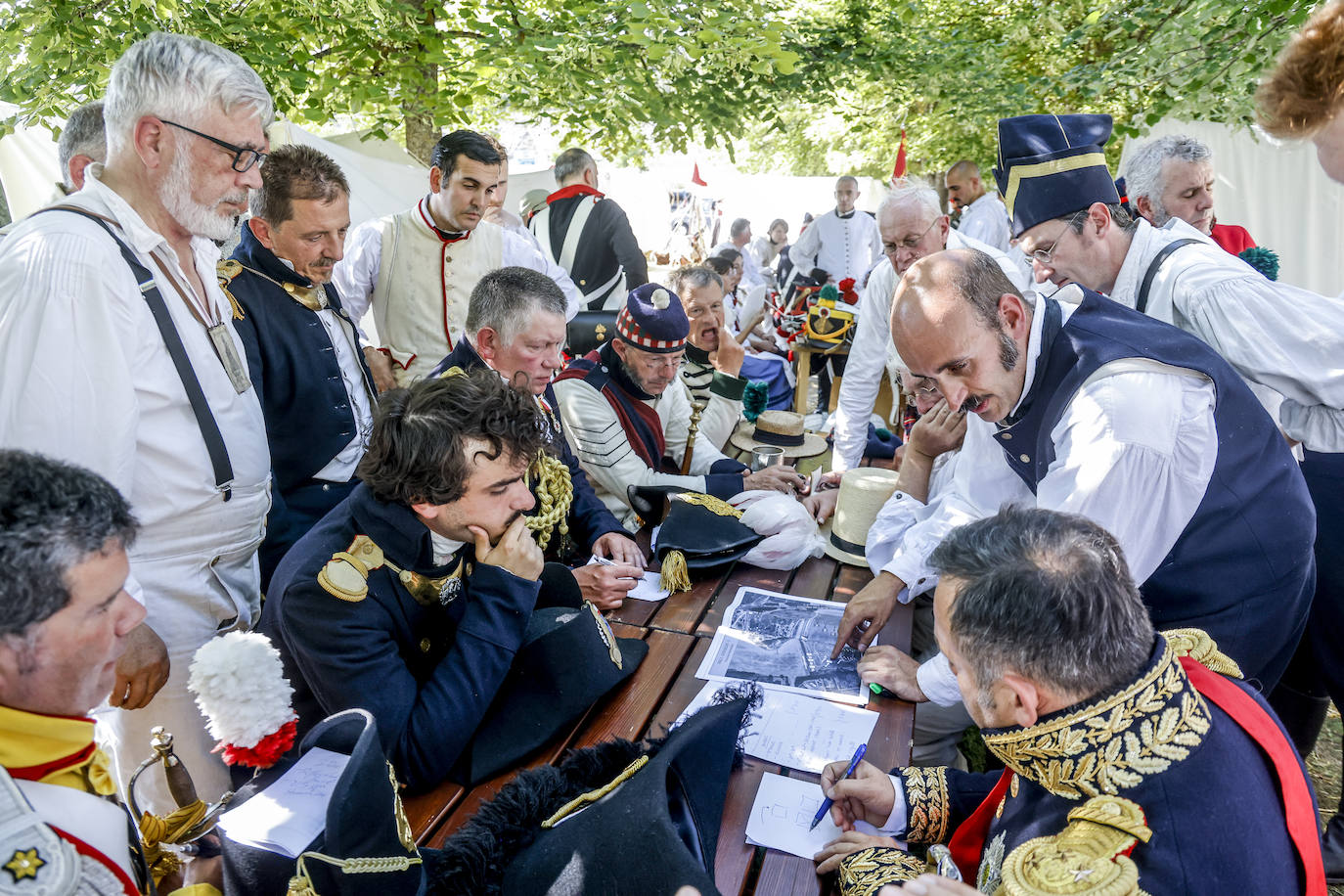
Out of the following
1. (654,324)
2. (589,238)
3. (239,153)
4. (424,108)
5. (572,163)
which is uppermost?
(424,108)

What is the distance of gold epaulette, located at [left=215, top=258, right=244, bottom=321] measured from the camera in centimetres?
252

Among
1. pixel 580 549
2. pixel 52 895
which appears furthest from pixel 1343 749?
pixel 52 895

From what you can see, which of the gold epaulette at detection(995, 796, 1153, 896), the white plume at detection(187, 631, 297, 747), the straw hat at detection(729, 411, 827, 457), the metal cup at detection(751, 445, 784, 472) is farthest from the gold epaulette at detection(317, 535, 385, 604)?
the straw hat at detection(729, 411, 827, 457)

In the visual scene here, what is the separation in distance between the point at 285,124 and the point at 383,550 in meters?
4.16

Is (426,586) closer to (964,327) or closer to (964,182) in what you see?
(964,327)

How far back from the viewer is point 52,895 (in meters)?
1.01

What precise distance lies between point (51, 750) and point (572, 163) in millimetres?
5169

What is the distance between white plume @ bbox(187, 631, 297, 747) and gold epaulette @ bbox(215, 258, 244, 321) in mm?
1346

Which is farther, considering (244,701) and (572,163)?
(572,163)

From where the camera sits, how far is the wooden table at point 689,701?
1.59 m

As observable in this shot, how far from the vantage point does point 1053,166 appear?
2.89 m

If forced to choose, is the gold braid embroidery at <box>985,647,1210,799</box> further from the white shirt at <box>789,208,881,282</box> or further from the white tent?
the white shirt at <box>789,208,881,282</box>

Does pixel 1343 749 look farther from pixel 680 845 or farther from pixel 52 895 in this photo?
pixel 52 895

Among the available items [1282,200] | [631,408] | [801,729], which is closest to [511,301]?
[631,408]
